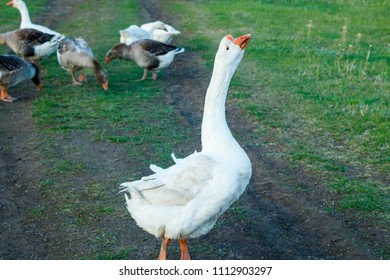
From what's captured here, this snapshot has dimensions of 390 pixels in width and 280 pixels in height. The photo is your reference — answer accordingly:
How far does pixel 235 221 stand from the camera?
6.23 meters

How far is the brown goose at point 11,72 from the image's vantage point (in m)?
10.3

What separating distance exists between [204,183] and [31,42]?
8.21m

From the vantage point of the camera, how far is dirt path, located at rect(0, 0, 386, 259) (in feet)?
18.5

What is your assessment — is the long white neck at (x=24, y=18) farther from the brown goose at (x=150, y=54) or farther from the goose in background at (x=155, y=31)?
the brown goose at (x=150, y=54)

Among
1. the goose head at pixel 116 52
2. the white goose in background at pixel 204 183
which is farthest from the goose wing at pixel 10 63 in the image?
the white goose in background at pixel 204 183

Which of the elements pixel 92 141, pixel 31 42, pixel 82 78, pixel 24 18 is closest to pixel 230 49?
pixel 92 141

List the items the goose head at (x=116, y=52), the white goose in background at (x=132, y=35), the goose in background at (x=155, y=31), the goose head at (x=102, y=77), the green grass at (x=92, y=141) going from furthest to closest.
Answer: the goose in background at (x=155, y=31) → the white goose in background at (x=132, y=35) → the goose head at (x=116, y=52) → the goose head at (x=102, y=77) → the green grass at (x=92, y=141)

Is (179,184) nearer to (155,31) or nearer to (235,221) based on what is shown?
(235,221)

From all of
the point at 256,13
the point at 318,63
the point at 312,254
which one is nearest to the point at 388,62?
the point at 318,63

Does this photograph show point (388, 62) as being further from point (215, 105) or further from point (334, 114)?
point (215, 105)

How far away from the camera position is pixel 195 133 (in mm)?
8898

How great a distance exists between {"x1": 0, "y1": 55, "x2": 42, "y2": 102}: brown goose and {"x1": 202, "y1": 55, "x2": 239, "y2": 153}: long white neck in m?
6.20

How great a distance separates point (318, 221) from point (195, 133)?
3.12 meters

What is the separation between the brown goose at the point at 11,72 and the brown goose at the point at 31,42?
1.32m
